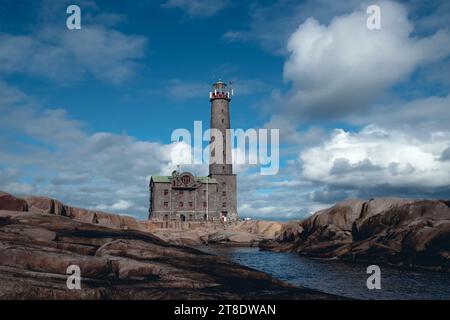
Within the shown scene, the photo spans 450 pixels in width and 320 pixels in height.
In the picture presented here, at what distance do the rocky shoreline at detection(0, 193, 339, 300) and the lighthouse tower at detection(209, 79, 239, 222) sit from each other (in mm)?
65902

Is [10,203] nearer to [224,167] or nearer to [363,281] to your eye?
[363,281]

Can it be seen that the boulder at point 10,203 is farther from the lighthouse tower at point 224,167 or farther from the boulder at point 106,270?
the lighthouse tower at point 224,167

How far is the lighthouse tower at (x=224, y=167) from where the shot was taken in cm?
9150

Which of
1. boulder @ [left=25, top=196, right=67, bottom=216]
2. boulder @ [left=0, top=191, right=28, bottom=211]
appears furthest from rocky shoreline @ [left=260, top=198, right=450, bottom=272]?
boulder @ [left=0, top=191, right=28, bottom=211]

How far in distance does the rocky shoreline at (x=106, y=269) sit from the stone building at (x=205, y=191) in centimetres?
6196

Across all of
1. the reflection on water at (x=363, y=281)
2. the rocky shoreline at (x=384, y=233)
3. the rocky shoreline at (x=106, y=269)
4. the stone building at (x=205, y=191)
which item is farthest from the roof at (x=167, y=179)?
the rocky shoreline at (x=106, y=269)

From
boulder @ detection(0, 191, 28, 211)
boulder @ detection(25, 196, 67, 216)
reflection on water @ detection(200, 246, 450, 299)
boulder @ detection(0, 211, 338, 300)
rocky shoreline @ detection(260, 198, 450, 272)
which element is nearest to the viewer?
boulder @ detection(0, 211, 338, 300)

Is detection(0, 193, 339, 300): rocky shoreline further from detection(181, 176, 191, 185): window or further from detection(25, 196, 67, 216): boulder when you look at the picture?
detection(181, 176, 191, 185): window

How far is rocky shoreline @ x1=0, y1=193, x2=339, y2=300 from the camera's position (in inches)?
512

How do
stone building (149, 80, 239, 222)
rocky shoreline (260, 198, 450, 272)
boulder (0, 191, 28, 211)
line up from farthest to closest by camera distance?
stone building (149, 80, 239, 222) → rocky shoreline (260, 198, 450, 272) → boulder (0, 191, 28, 211)

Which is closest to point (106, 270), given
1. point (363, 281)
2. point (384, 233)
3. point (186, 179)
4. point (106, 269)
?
point (106, 269)

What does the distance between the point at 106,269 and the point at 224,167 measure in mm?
76437
